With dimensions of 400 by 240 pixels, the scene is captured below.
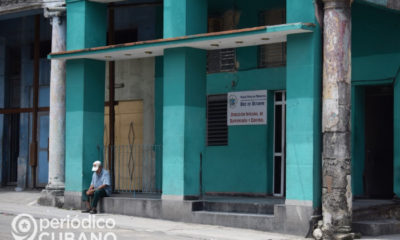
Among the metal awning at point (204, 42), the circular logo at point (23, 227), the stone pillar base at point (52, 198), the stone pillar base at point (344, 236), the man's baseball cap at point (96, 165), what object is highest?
the metal awning at point (204, 42)

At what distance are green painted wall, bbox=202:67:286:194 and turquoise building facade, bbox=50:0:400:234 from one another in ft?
0.09

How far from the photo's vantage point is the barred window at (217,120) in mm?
18953

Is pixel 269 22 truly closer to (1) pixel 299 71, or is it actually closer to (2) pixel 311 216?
(1) pixel 299 71

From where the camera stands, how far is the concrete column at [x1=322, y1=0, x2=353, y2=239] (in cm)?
1321

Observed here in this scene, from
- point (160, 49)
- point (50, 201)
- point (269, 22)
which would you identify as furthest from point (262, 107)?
point (50, 201)

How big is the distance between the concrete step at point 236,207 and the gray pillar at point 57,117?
4.64 metres

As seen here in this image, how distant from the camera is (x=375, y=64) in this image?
1655 centimetres

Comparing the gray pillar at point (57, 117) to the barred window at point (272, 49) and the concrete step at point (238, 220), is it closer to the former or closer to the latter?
the concrete step at point (238, 220)

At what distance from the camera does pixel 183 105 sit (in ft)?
51.3

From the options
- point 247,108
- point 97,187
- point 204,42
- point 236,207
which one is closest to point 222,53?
point 247,108

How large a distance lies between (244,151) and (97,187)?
13.4 ft

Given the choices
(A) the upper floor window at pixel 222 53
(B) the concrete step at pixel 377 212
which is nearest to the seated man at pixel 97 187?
(A) the upper floor window at pixel 222 53

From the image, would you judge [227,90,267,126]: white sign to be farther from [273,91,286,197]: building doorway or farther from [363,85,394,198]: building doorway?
[363,85,394,198]: building doorway

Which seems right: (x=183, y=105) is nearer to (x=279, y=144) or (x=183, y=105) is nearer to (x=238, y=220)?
(x=238, y=220)
